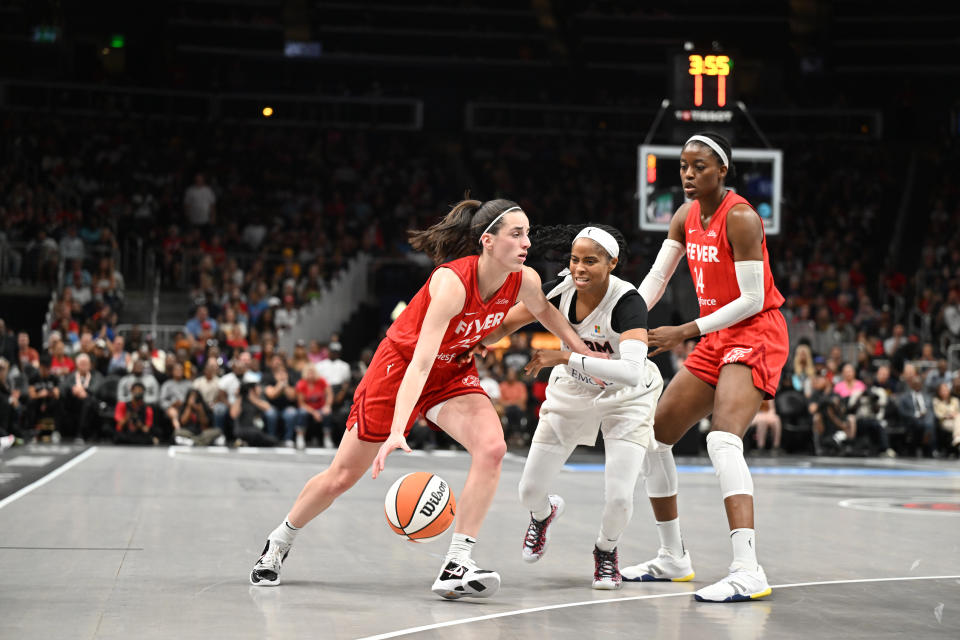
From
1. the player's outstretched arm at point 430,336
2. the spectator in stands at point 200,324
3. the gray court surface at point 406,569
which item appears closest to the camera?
the gray court surface at point 406,569

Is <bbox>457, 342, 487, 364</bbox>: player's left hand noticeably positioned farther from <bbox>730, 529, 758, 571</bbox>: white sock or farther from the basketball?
<bbox>730, 529, 758, 571</bbox>: white sock

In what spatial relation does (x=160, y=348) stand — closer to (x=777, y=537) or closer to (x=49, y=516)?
(x=49, y=516)

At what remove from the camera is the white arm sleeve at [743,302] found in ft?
19.2

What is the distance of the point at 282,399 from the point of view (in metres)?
17.3

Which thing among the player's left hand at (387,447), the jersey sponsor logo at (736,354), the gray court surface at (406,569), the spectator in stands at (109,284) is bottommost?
the gray court surface at (406,569)

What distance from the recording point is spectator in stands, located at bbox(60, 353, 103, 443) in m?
16.9

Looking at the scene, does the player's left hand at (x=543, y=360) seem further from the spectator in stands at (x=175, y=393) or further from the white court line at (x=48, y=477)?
the spectator in stands at (x=175, y=393)

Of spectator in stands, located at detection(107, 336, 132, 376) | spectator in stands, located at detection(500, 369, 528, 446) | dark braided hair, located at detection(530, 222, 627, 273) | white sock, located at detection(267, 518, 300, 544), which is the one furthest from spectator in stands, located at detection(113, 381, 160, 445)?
white sock, located at detection(267, 518, 300, 544)

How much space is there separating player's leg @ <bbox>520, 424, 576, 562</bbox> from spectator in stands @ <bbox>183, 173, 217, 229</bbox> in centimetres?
2035

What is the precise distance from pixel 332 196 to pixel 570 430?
22755 millimetres

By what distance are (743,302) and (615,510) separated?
1.18 metres

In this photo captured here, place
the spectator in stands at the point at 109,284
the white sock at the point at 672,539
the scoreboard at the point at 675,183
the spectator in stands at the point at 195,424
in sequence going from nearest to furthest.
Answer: the white sock at the point at 672,539 → the scoreboard at the point at 675,183 → the spectator in stands at the point at 195,424 → the spectator in stands at the point at 109,284

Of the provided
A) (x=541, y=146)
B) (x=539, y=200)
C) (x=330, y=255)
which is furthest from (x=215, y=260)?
(x=541, y=146)

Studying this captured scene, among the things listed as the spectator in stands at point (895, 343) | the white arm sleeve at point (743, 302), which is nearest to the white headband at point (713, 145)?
the white arm sleeve at point (743, 302)
